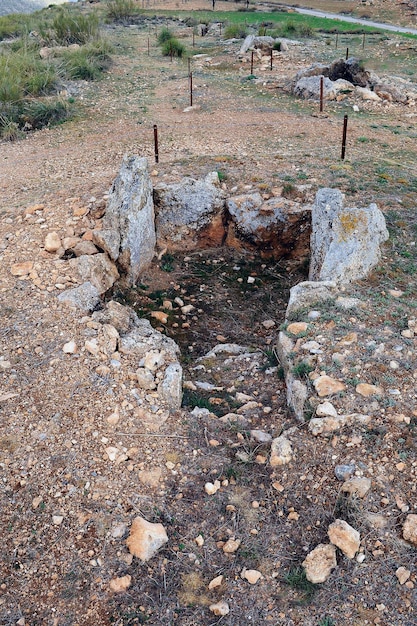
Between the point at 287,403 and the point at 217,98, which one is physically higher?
the point at 217,98

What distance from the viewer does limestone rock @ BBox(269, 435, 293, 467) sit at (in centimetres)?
455

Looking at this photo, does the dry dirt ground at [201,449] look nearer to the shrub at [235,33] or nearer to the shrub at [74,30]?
the shrub at [74,30]

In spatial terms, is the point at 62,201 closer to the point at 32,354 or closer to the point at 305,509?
the point at 32,354

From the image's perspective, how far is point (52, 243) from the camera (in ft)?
23.7

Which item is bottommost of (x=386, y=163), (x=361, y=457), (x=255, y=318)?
(x=255, y=318)

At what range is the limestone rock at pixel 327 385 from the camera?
4.95 meters

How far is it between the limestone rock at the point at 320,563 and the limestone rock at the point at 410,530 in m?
0.51

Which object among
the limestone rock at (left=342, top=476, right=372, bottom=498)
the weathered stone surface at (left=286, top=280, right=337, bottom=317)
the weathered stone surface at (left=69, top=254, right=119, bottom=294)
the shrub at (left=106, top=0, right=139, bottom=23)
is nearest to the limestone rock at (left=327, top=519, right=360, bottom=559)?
the limestone rock at (left=342, top=476, right=372, bottom=498)

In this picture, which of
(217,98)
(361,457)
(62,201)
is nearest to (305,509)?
(361,457)

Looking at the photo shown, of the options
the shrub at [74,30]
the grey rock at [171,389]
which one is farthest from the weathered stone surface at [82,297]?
the shrub at [74,30]

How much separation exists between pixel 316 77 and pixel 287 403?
10943 mm

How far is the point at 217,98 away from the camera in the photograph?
13.9 meters

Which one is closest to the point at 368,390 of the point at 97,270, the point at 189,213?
the point at 97,270

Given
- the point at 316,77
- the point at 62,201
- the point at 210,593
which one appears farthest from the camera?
the point at 316,77
